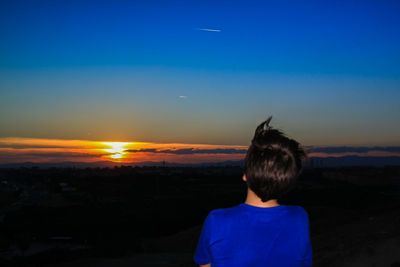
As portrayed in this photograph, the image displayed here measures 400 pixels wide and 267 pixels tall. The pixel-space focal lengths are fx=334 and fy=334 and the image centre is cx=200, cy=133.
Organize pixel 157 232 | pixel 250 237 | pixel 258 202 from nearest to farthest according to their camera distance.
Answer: pixel 250 237 < pixel 258 202 < pixel 157 232

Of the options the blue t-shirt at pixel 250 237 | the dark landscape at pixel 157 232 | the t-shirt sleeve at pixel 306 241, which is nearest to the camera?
the blue t-shirt at pixel 250 237

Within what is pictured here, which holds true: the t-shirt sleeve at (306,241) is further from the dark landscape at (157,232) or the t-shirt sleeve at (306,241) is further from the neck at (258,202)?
the dark landscape at (157,232)

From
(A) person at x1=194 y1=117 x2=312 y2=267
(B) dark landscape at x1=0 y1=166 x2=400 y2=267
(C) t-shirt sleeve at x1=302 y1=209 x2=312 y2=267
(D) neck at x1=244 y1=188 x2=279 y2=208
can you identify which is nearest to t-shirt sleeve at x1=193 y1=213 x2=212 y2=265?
(A) person at x1=194 y1=117 x2=312 y2=267

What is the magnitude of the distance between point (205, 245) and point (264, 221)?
0.31 m

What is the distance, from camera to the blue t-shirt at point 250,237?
5.24 feet

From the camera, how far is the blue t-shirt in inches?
62.9

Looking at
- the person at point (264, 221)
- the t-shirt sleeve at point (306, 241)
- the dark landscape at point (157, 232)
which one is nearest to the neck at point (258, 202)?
the person at point (264, 221)

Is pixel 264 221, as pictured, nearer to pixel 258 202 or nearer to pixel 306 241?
pixel 258 202

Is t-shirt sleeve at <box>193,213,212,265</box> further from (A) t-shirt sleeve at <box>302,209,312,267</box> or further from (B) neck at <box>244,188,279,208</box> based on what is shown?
(A) t-shirt sleeve at <box>302,209,312,267</box>

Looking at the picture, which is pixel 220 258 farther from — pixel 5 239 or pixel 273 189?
pixel 5 239

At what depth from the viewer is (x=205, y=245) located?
165 cm

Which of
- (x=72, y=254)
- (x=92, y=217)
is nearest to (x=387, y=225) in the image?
(x=72, y=254)

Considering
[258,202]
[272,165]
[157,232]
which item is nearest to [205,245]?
[258,202]

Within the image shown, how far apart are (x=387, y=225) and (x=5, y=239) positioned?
42.4 metres
